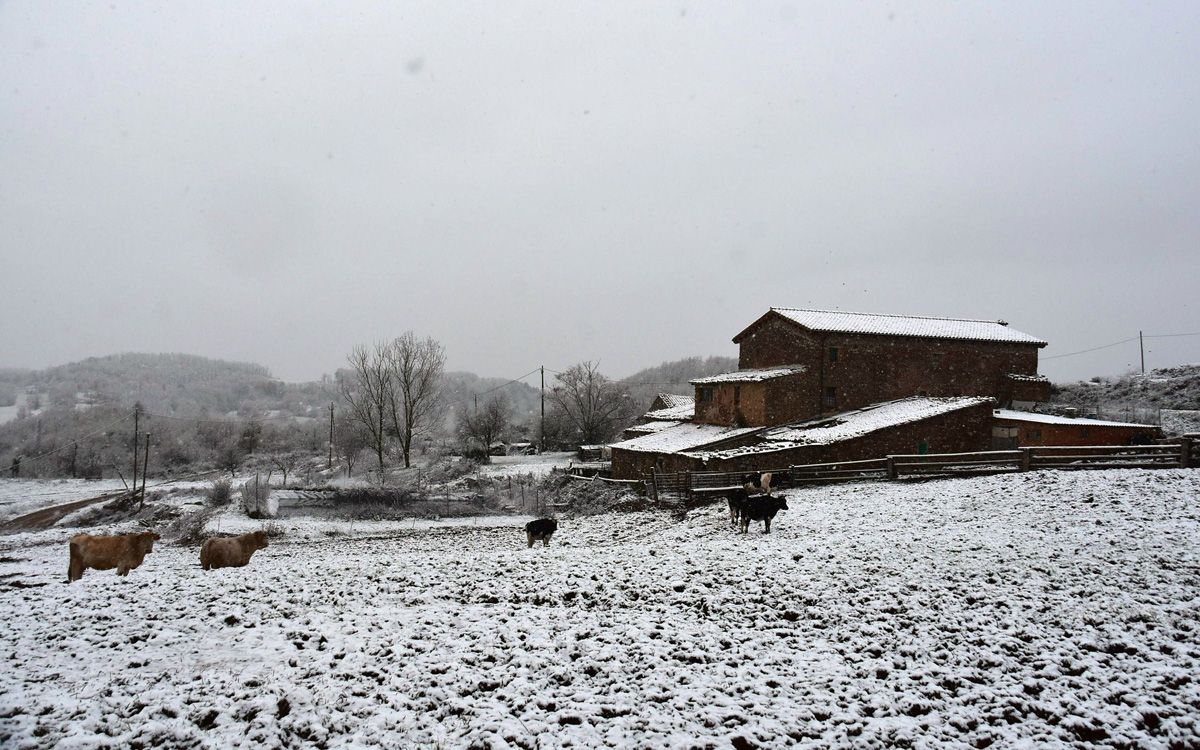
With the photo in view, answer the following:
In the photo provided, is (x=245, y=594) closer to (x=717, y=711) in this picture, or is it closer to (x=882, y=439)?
(x=717, y=711)

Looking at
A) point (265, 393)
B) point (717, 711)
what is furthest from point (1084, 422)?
point (265, 393)

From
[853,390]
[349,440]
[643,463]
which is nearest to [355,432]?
[349,440]

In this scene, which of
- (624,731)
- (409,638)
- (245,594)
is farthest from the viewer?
(245,594)

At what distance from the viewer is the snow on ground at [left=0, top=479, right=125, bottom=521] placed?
1763 inches

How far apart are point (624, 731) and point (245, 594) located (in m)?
9.00

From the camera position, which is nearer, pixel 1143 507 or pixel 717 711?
pixel 717 711

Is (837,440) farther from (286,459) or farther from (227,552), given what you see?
(286,459)

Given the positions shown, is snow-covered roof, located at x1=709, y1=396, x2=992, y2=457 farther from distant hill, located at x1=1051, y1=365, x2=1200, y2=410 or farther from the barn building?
distant hill, located at x1=1051, y1=365, x2=1200, y2=410

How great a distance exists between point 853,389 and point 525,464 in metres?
31.8

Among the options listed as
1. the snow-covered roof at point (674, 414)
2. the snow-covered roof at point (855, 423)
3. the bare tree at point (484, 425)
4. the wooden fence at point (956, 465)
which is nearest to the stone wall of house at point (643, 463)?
the snow-covered roof at point (855, 423)

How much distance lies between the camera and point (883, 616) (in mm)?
9836

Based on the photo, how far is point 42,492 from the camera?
52812mm

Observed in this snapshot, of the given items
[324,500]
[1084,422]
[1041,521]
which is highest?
[1084,422]

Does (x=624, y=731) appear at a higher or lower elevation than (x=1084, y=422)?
lower
